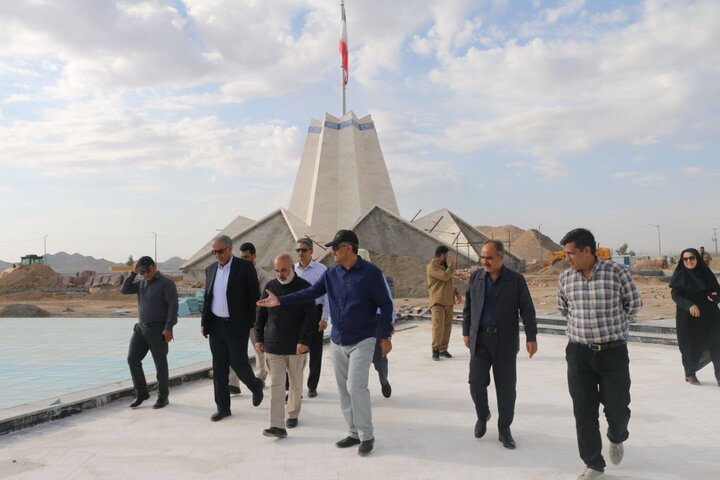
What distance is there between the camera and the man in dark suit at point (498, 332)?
13.1ft

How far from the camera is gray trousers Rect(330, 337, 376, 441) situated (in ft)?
12.5

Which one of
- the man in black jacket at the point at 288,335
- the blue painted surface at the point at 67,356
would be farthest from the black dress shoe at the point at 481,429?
the blue painted surface at the point at 67,356

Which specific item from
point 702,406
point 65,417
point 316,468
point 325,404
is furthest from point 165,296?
point 702,406

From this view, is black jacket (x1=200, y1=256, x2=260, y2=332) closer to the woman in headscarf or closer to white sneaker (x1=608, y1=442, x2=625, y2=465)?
white sneaker (x1=608, y1=442, x2=625, y2=465)

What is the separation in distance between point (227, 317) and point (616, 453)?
307cm

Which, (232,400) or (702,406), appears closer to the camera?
(702,406)

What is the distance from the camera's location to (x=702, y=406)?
4801 mm

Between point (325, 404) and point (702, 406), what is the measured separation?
3259 mm

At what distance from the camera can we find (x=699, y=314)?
565 cm

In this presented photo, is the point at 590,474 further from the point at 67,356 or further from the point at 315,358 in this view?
the point at 67,356

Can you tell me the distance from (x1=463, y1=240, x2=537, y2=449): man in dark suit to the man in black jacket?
129cm

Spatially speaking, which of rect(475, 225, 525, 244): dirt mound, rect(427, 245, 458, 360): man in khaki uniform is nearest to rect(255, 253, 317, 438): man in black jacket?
rect(427, 245, 458, 360): man in khaki uniform

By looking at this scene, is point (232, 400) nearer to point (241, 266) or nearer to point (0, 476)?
point (241, 266)

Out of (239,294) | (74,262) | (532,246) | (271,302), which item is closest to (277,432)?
(271,302)
